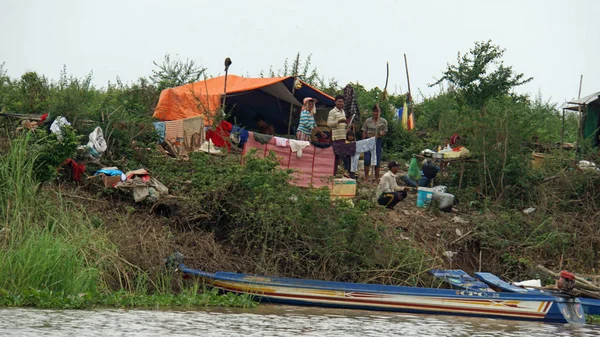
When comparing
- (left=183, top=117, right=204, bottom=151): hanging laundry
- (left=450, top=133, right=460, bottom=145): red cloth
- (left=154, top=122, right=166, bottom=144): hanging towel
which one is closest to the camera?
(left=183, top=117, right=204, bottom=151): hanging laundry

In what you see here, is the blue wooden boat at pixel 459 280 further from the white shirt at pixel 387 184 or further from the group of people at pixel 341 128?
the group of people at pixel 341 128

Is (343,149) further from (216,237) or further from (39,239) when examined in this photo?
(39,239)

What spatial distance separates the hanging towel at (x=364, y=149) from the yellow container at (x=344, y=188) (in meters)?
1.02

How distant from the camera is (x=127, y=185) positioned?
11797mm

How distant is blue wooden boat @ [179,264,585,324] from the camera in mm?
10117

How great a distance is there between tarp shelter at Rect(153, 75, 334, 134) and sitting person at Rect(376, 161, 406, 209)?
354cm

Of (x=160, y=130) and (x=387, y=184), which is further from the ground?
(x=160, y=130)

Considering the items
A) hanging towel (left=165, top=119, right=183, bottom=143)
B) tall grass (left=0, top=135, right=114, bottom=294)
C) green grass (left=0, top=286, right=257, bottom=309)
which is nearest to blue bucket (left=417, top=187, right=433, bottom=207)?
hanging towel (left=165, top=119, right=183, bottom=143)

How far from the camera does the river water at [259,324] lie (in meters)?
7.73

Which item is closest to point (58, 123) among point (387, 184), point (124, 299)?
point (124, 299)

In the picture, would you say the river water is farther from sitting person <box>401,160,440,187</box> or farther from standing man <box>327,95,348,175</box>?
sitting person <box>401,160,440,187</box>

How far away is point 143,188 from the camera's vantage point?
11.8 m

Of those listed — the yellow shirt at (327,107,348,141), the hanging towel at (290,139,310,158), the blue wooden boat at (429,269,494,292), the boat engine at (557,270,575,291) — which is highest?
the yellow shirt at (327,107,348,141)

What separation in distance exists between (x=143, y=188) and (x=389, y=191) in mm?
3954
